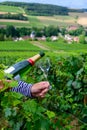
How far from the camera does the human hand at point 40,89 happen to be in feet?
5.96

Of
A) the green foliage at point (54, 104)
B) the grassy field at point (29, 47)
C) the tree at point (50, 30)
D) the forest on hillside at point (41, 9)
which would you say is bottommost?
the tree at point (50, 30)

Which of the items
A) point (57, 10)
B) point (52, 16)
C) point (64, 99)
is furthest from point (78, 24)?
point (64, 99)

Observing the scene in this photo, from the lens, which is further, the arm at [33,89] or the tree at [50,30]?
the tree at [50,30]

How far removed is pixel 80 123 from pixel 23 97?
253 centimetres

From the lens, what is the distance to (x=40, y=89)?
182 centimetres

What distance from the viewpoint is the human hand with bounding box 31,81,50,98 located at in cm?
182

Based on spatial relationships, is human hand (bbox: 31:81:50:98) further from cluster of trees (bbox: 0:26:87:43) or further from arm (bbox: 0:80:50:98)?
cluster of trees (bbox: 0:26:87:43)

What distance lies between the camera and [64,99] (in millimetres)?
5652

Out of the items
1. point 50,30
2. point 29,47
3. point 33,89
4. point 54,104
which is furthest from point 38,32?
point 33,89

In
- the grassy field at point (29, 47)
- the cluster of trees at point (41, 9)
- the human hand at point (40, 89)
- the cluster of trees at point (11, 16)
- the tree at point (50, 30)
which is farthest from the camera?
the cluster of trees at point (41, 9)

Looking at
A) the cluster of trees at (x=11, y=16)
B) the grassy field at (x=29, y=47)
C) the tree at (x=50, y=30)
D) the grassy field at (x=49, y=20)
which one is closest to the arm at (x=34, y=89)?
the grassy field at (x=29, y=47)

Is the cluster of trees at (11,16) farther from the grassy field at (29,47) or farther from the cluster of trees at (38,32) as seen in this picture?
the grassy field at (29,47)

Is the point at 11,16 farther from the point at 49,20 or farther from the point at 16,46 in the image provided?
the point at 16,46

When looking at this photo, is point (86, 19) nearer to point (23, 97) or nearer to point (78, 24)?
point (78, 24)
